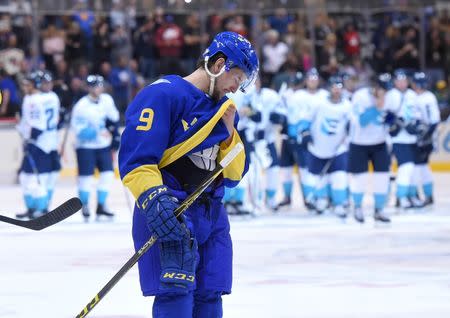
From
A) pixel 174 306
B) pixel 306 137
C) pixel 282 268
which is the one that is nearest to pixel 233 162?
pixel 174 306

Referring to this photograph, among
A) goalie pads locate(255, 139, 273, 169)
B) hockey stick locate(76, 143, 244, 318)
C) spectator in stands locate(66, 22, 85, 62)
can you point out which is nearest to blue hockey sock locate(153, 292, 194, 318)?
hockey stick locate(76, 143, 244, 318)

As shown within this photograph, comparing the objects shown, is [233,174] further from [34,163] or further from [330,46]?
[330,46]

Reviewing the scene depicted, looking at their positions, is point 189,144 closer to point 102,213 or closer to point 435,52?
point 102,213

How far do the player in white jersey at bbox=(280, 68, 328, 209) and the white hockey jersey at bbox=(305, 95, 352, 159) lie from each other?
0.13 m

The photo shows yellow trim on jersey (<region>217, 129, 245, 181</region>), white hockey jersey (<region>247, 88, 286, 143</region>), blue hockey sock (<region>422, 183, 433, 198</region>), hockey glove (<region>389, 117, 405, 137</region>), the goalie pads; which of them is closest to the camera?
yellow trim on jersey (<region>217, 129, 245, 181</region>)

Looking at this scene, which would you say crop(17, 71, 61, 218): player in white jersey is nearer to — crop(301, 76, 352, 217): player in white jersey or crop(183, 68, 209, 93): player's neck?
crop(301, 76, 352, 217): player in white jersey

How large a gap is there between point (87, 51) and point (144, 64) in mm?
737

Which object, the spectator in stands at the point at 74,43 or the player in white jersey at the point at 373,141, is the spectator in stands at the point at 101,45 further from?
the player in white jersey at the point at 373,141

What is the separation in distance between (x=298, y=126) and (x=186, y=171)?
746 centimetres

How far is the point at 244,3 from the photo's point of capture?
14.0 meters

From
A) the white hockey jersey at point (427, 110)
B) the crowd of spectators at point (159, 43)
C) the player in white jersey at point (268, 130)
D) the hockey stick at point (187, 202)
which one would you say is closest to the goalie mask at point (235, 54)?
the hockey stick at point (187, 202)

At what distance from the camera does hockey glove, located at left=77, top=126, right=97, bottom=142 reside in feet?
34.4

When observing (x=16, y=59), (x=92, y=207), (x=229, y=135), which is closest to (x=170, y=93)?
(x=229, y=135)

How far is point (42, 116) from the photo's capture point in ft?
34.4
